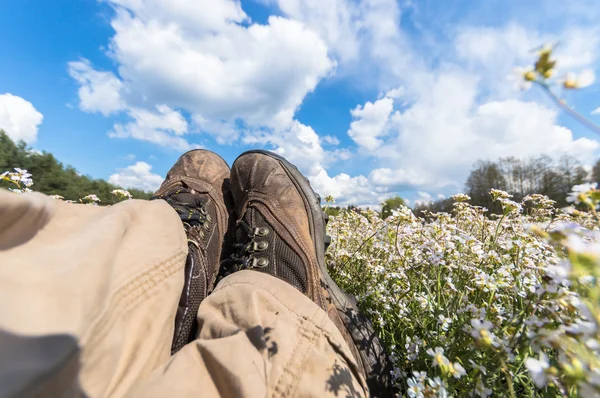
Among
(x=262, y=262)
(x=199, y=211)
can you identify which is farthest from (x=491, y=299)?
(x=199, y=211)

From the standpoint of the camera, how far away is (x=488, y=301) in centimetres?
128

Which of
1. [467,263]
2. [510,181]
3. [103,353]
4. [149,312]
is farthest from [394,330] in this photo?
[510,181]

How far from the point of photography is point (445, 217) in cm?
259

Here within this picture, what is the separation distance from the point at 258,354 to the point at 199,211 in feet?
5.41

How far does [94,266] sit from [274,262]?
112cm

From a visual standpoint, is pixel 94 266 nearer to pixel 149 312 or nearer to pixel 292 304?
pixel 149 312

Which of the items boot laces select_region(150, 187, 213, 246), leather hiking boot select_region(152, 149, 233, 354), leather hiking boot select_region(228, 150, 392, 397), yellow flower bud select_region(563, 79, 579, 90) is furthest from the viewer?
boot laces select_region(150, 187, 213, 246)

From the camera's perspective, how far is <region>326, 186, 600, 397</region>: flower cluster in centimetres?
48

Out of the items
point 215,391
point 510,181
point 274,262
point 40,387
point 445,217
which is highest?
point 510,181

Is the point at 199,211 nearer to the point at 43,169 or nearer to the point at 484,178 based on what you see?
the point at 43,169

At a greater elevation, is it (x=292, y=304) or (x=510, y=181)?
(x=510, y=181)

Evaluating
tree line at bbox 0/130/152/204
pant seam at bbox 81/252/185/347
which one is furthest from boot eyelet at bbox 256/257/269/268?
tree line at bbox 0/130/152/204

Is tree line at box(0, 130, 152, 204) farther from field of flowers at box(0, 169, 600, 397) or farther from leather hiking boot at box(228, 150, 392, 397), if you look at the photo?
field of flowers at box(0, 169, 600, 397)

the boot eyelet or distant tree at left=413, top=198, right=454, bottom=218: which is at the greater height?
distant tree at left=413, top=198, right=454, bottom=218
